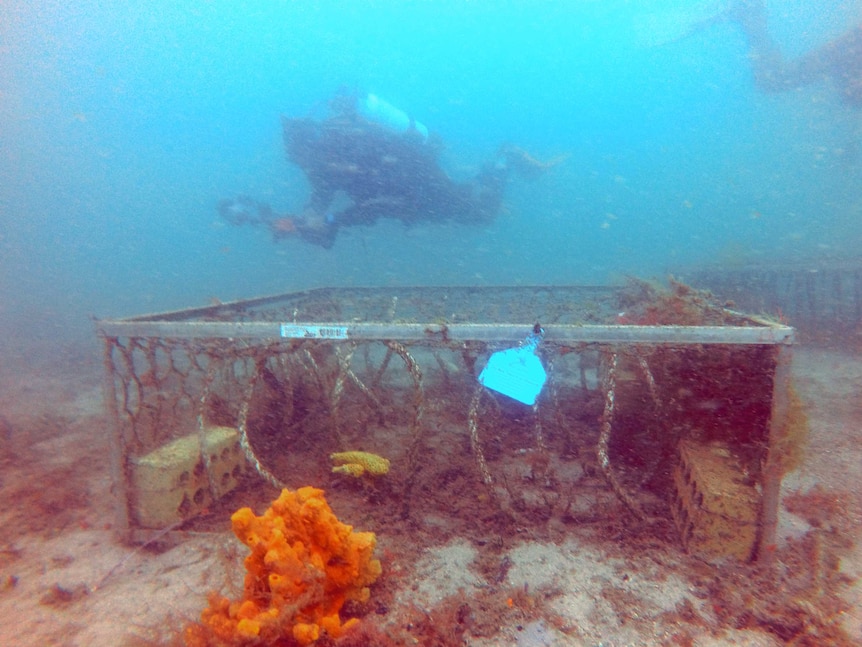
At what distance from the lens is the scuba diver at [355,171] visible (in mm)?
12359

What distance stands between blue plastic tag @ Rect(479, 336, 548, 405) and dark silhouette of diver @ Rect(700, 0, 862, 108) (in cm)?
1877

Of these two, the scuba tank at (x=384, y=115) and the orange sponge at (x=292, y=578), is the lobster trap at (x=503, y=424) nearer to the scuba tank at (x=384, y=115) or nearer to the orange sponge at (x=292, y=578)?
the orange sponge at (x=292, y=578)

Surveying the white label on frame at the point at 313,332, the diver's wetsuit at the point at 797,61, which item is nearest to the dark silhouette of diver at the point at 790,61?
the diver's wetsuit at the point at 797,61

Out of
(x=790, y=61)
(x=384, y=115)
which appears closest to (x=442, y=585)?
Result: (x=384, y=115)

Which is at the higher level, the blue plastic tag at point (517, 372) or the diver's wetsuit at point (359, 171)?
the diver's wetsuit at point (359, 171)

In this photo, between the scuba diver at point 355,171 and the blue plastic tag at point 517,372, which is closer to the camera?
the blue plastic tag at point 517,372

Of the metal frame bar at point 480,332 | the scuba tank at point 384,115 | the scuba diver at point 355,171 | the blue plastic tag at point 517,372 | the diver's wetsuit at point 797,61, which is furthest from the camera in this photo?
the diver's wetsuit at point 797,61

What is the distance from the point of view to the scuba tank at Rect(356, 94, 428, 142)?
1264 centimetres

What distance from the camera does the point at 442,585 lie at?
286cm

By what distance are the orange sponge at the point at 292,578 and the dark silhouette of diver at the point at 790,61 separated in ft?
66.3

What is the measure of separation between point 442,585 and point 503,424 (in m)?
2.59

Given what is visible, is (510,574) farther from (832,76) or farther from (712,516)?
(832,76)

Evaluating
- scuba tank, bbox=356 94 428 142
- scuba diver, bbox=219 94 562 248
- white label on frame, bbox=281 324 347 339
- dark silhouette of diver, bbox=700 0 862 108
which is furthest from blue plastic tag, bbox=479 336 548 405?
dark silhouette of diver, bbox=700 0 862 108

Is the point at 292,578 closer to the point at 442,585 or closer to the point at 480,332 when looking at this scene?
the point at 442,585
